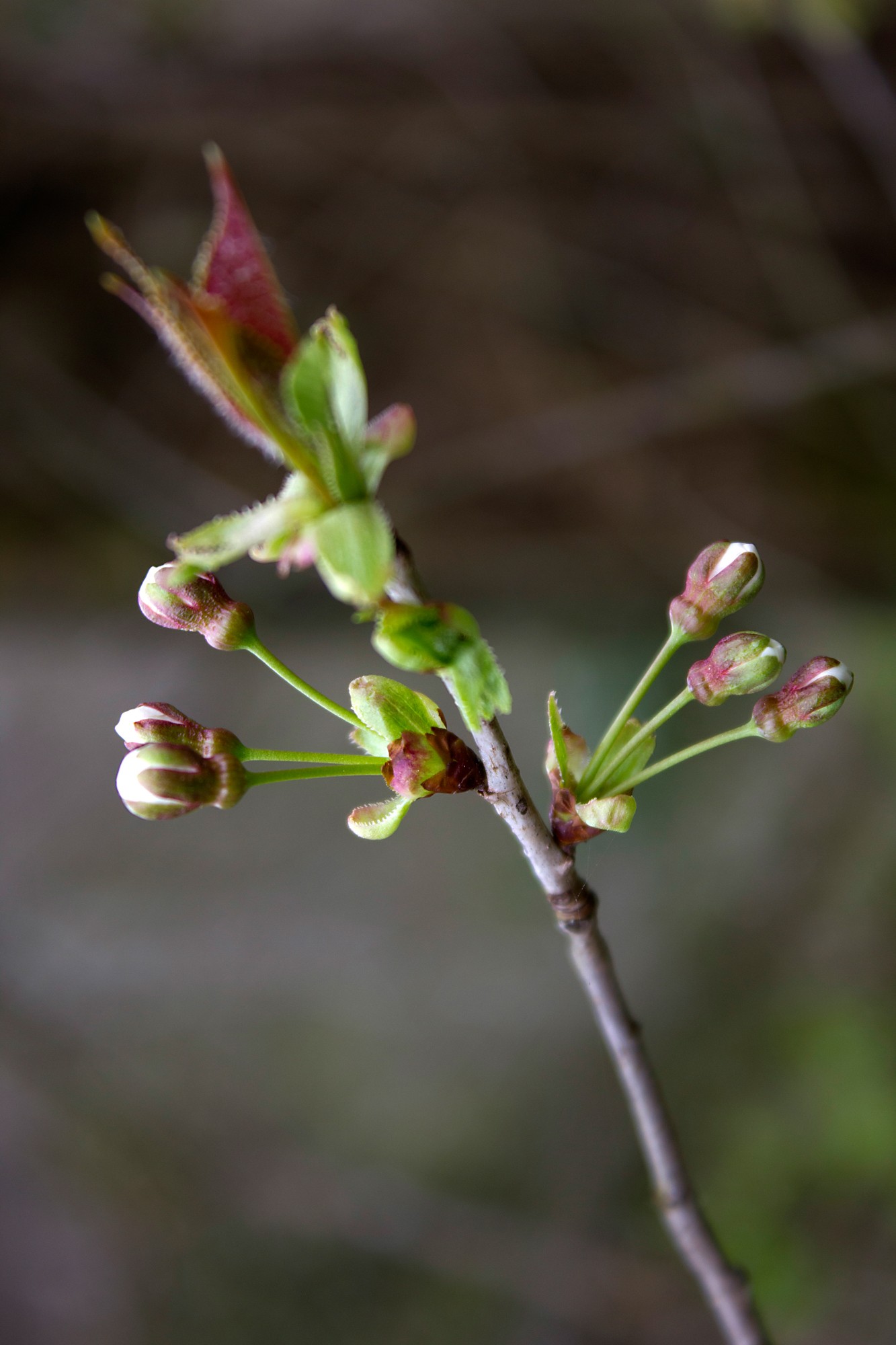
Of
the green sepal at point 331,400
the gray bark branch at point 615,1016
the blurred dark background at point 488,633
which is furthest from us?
the blurred dark background at point 488,633

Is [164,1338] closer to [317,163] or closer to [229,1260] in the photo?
[229,1260]

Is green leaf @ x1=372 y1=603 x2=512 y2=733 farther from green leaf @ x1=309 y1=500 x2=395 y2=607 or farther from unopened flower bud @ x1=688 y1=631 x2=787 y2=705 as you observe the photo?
unopened flower bud @ x1=688 y1=631 x2=787 y2=705

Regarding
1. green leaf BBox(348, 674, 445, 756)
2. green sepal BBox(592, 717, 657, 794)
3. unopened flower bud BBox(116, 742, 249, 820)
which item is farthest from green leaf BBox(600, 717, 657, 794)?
unopened flower bud BBox(116, 742, 249, 820)

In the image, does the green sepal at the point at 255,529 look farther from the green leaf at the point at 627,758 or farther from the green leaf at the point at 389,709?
the green leaf at the point at 627,758

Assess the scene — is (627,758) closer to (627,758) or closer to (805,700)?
(627,758)


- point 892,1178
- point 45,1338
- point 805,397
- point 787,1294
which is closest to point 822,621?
point 805,397

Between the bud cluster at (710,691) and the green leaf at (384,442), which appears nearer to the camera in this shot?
the green leaf at (384,442)

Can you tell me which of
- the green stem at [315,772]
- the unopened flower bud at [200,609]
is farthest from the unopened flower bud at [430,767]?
the unopened flower bud at [200,609]
